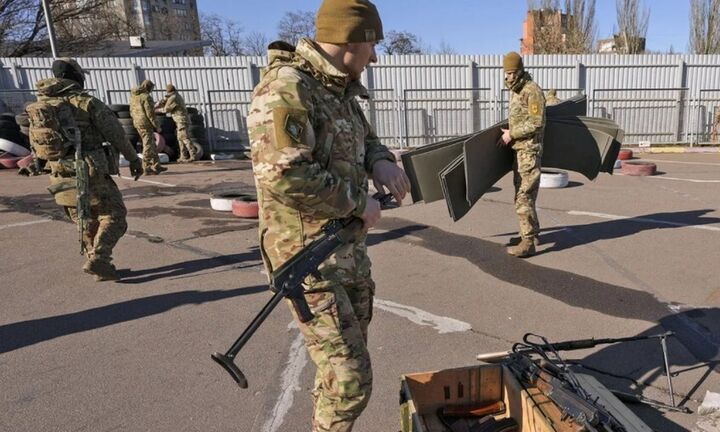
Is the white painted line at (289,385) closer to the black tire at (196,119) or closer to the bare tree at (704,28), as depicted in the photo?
the black tire at (196,119)

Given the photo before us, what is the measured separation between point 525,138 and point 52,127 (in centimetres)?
462

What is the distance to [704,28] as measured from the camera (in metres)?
25.5

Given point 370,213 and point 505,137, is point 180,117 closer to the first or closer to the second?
point 505,137

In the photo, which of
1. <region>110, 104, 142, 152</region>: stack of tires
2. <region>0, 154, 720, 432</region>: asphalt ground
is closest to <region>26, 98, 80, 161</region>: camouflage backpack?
<region>0, 154, 720, 432</region>: asphalt ground

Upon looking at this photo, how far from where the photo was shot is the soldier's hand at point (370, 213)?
190 cm

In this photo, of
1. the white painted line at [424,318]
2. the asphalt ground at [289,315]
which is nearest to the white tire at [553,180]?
the asphalt ground at [289,315]

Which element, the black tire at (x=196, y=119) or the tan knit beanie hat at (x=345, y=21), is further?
the black tire at (x=196, y=119)

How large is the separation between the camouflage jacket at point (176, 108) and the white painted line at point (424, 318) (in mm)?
10781

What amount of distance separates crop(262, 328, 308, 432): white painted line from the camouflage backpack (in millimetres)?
2962

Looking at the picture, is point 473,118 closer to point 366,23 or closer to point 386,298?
point 386,298

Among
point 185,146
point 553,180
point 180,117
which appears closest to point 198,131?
point 185,146

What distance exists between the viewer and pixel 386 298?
4.34 meters

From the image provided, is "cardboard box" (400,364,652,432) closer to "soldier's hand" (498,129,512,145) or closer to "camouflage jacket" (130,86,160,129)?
"soldier's hand" (498,129,512,145)

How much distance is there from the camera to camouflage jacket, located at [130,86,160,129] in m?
11.6
